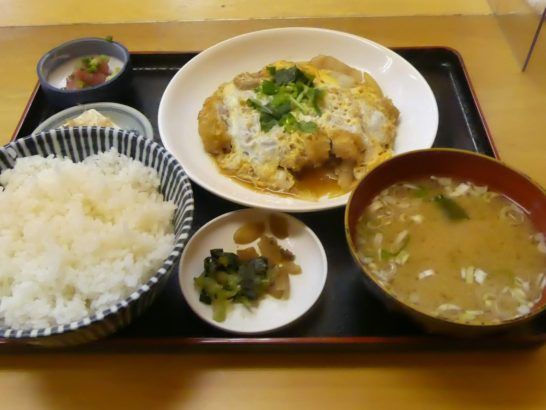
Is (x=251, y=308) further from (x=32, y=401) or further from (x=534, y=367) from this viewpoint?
(x=534, y=367)

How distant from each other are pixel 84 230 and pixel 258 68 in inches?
47.1

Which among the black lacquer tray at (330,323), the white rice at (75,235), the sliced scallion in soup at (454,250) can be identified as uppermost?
the sliced scallion in soup at (454,250)

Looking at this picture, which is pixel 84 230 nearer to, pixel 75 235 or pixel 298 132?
pixel 75 235

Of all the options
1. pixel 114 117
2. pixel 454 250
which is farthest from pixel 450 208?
pixel 114 117

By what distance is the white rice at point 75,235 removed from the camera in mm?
1291

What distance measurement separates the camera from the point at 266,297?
151cm

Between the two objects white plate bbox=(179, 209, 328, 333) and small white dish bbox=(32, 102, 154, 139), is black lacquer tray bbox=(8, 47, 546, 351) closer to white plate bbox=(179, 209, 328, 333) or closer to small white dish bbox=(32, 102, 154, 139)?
white plate bbox=(179, 209, 328, 333)

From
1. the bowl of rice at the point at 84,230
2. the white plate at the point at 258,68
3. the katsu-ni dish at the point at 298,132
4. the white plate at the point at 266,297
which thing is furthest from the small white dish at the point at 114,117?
the white plate at the point at 266,297

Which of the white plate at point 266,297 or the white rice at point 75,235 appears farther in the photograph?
the white plate at point 266,297

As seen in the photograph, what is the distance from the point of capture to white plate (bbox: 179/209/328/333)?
4.75ft

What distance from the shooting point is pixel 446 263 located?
1448 mm

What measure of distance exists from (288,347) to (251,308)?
0.50 feet

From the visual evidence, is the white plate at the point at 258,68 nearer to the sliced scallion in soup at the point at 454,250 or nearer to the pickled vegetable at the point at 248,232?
the pickled vegetable at the point at 248,232

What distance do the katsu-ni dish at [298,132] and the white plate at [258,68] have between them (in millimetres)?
70
